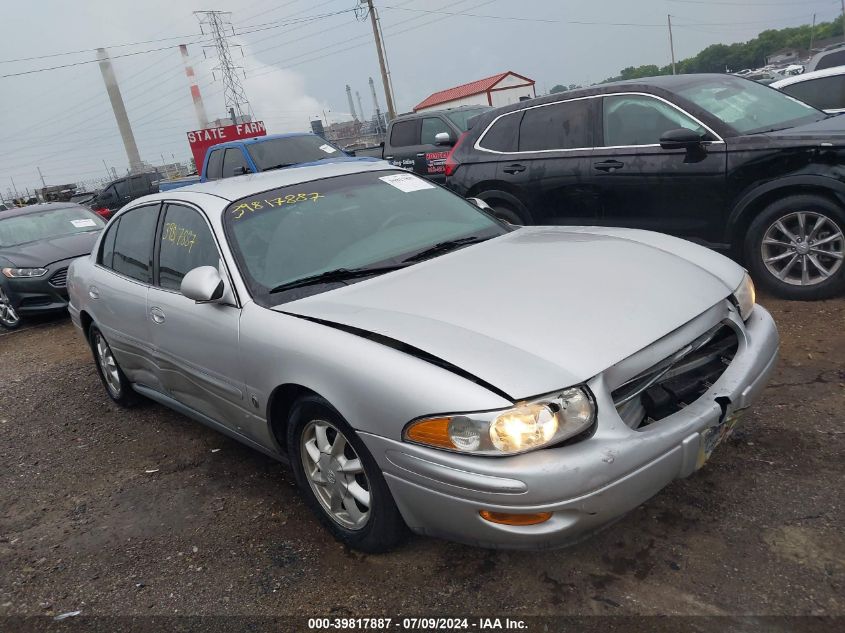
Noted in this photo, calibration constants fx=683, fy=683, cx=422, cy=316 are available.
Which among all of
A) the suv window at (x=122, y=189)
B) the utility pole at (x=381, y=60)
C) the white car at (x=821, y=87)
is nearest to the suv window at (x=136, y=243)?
the white car at (x=821, y=87)

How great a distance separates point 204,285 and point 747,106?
460 cm

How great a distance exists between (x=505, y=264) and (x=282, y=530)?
5.23ft

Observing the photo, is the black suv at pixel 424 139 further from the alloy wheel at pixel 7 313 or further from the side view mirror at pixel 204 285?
the side view mirror at pixel 204 285

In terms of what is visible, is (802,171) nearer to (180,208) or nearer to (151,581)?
(180,208)

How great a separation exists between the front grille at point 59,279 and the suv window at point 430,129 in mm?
6434

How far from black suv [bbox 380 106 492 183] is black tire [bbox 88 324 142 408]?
24.4 ft

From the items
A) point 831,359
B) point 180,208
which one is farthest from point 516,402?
point 831,359

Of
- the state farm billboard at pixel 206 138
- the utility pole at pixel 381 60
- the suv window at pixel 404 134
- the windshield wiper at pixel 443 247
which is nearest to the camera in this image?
the windshield wiper at pixel 443 247

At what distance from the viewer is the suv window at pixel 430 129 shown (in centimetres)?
1208

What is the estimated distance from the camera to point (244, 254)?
3291mm

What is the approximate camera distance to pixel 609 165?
569 centimetres

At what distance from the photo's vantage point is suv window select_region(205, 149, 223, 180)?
11491mm

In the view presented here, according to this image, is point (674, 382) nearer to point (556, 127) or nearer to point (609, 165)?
point (609, 165)

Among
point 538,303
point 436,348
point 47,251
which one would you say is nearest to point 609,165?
point 538,303
